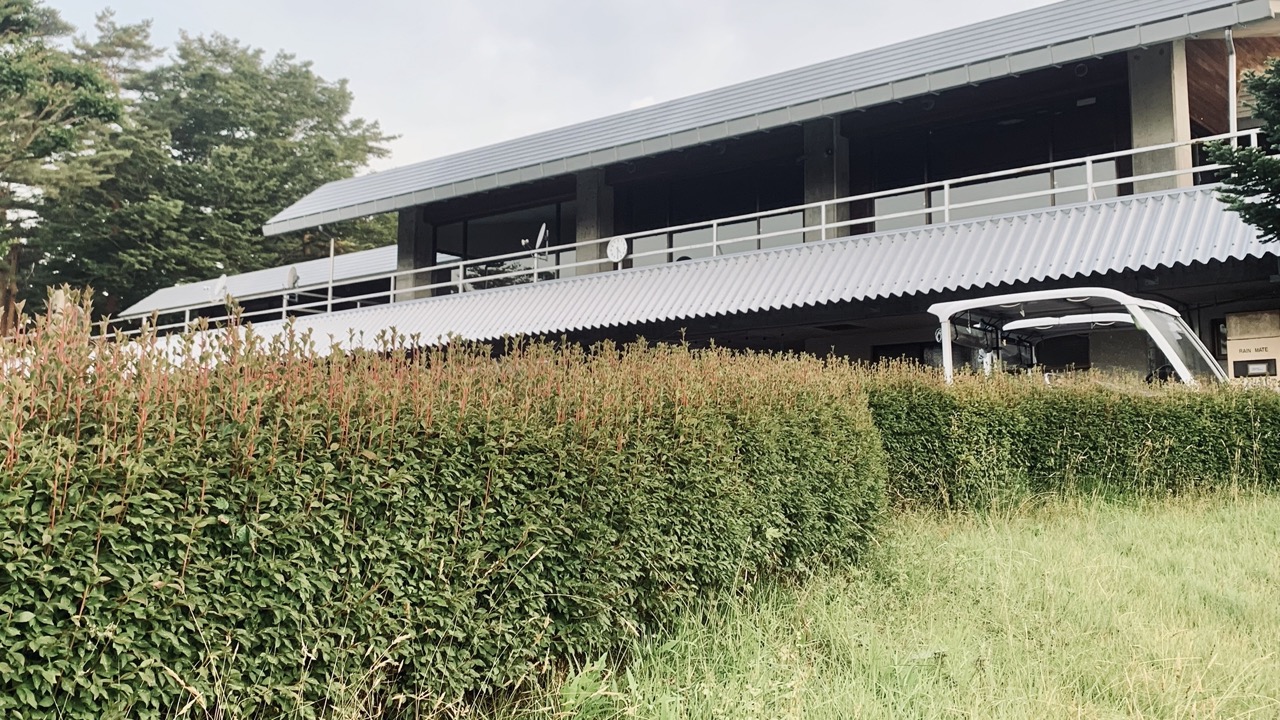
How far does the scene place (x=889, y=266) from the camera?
50.3 feet

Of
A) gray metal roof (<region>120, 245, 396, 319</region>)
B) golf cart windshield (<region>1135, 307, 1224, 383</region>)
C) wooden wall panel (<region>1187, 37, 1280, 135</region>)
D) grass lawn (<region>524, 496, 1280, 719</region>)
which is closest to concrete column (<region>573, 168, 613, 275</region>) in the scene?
gray metal roof (<region>120, 245, 396, 319</region>)

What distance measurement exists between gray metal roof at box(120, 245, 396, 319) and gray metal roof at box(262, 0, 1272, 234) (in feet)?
18.3

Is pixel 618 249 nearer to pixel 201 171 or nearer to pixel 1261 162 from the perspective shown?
pixel 1261 162

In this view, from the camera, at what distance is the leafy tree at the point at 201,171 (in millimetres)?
42156

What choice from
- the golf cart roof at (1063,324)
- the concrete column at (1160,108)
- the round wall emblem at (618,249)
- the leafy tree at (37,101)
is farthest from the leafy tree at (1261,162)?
the leafy tree at (37,101)

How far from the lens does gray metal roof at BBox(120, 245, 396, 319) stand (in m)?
30.5

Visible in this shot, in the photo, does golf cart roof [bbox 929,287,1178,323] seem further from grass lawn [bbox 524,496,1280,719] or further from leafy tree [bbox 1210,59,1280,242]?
grass lawn [bbox 524,496,1280,719]

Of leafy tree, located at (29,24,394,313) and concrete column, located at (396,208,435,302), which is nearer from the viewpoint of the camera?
concrete column, located at (396,208,435,302)

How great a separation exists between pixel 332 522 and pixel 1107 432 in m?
8.66

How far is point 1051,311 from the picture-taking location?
12.1 m

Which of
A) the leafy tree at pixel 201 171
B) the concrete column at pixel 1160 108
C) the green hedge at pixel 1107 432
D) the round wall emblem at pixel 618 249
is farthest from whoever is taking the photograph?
the leafy tree at pixel 201 171

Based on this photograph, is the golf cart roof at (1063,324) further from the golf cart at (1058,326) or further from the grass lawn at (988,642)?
the grass lawn at (988,642)

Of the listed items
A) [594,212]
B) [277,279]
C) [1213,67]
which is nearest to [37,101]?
[277,279]

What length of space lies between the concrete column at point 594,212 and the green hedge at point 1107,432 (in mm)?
13488
